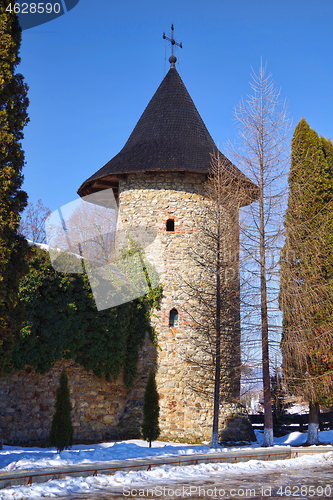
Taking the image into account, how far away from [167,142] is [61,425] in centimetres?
917

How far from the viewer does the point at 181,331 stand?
528 inches

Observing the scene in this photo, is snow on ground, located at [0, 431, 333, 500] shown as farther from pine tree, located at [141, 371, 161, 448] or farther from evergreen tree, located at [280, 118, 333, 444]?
evergreen tree, located at [280, 118, 333, 444]

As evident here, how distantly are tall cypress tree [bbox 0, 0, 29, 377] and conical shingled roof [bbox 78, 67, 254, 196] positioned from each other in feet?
21.9

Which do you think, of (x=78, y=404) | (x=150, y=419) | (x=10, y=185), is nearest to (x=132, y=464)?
(x=150, y=419)

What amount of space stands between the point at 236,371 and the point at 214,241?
3.67 m

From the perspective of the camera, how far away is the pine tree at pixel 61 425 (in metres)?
8.66

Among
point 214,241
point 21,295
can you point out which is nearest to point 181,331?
point 214,241

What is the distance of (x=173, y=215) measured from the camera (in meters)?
14.0

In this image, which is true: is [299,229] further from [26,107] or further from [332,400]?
[26,107]

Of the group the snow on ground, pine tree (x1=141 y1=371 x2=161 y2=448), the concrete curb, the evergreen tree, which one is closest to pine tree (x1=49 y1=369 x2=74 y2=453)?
the snow on ground

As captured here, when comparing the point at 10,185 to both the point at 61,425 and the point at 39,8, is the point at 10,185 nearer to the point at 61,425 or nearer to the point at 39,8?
the point at 39,8

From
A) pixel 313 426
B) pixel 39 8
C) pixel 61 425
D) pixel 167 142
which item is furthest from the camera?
pixel 167 142

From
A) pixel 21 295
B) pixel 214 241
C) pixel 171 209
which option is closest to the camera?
pixel 21 295

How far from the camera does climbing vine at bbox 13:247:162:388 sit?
33.6 feet
